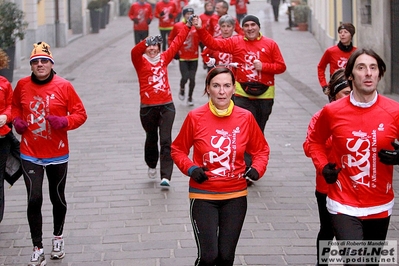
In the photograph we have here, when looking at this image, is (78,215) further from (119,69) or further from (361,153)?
(119,69)

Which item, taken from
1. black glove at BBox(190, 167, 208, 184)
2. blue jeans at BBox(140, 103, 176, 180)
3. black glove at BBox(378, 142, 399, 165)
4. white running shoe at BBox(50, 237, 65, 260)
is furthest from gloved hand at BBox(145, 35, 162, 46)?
black glove at BBox(378, 142, 399, 165)

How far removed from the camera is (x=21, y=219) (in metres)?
7.88

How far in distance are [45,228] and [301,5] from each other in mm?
24236

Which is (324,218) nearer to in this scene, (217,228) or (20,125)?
(217,228)

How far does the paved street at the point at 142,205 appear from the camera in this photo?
22.0ft

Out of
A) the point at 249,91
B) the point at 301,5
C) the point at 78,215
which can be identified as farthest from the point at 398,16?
the point at 301,5

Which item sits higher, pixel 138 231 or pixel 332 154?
pixel 332 154

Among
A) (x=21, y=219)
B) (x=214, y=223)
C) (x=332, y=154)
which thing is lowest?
(x=21, y=219)

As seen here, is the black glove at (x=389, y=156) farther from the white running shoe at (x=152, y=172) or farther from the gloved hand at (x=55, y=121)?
the white running shoe at (x=152, y=172)

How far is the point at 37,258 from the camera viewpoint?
252 inches

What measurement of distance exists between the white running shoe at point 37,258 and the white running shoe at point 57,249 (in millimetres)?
166

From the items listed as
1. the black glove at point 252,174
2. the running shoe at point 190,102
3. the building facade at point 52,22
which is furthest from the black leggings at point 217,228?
the building facade at point 52,22

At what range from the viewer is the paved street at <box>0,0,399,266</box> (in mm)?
6699

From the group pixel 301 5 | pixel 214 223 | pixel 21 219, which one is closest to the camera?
pixel 214 223
